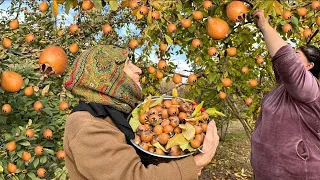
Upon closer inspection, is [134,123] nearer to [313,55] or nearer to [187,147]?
[187,147]

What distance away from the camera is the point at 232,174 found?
6.69 metres

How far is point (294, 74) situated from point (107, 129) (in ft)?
4.26

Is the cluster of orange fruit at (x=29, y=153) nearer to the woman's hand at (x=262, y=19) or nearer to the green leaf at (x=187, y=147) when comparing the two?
the green leaf at (x=187, y=147)

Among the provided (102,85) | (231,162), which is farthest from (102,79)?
(231,162)

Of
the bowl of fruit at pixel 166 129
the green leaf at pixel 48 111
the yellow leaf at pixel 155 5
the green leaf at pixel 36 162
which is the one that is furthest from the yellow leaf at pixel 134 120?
the green leaf at pixel 48 111

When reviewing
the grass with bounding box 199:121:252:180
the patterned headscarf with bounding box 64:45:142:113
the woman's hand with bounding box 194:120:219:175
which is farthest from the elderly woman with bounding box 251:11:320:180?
the grass with bounding box 199:121:252:180

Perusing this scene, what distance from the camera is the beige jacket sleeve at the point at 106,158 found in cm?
154

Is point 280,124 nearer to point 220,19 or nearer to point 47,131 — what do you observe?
point 220,19

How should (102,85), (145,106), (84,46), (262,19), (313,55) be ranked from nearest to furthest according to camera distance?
(102,85), (145,106), (262,19), (313,55), (84,46)

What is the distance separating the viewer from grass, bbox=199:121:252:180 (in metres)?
6.60

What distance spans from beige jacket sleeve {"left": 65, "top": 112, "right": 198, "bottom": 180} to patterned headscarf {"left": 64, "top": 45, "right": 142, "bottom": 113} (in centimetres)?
14

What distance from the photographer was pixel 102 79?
1695 mm

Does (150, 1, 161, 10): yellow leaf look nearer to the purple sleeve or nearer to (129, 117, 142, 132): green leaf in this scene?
the purple sleeve

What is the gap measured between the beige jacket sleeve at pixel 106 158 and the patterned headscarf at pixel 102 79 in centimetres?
14
